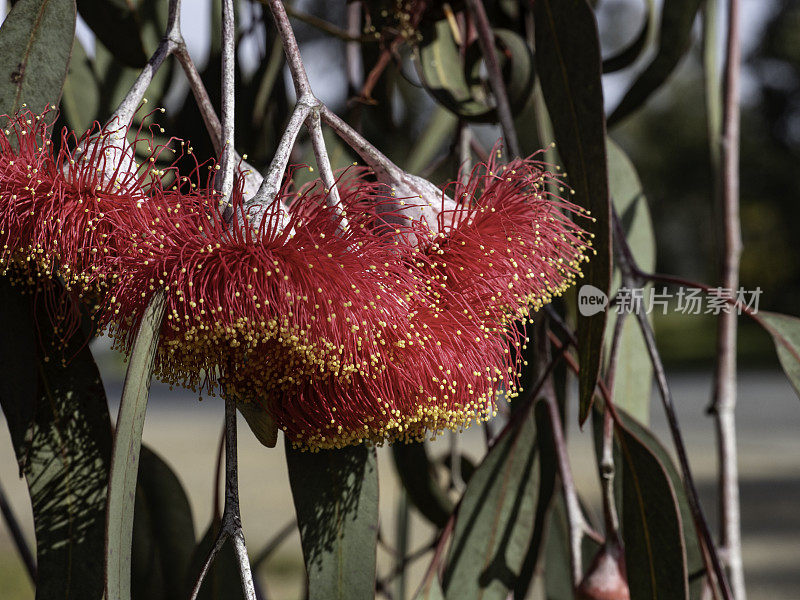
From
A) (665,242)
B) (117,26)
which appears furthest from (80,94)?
(665,242)

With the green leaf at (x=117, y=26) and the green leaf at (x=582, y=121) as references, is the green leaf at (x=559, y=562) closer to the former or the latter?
the green leaf at (x=582, y=121)

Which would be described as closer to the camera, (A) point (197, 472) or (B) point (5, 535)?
(B) point (5, 535)

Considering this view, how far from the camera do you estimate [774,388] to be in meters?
8.66

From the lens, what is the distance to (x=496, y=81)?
2.69 feet

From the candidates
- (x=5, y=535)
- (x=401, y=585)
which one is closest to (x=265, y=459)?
(x=5, y=535)

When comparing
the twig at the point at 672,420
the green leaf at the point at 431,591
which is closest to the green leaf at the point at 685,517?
the twig at the point at 672,420

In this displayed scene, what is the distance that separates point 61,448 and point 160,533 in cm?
35

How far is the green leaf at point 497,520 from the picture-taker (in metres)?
0.89

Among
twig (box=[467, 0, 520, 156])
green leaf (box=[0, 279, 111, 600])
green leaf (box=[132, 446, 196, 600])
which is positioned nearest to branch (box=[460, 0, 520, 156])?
twig (box=[467, 0, 520, 156])

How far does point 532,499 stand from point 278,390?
44 centimetres

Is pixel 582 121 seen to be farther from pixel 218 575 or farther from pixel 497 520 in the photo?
pixel 218 575

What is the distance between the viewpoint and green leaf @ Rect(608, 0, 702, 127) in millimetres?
1015

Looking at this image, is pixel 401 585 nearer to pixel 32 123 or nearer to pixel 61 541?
pixel 61 541

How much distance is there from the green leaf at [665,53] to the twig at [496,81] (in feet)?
0.92
